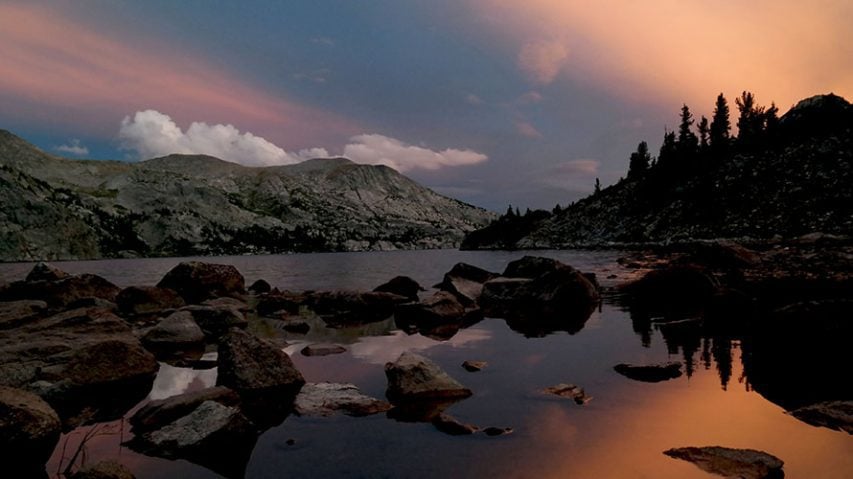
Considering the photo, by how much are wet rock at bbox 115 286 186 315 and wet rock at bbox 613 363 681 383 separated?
22.9 meters

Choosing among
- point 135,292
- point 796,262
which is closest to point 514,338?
point 135,292

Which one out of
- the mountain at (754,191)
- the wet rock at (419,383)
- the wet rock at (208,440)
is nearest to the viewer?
the wet rock at (208,440)

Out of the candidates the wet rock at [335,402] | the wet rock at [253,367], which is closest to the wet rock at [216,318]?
the wet rock at [253,367]

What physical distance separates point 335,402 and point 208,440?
8.56 ft

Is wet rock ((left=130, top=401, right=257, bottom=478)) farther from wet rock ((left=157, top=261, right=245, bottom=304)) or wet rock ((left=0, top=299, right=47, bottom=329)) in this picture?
wet rock ((left=157, top=261, right=245, bottom=304))

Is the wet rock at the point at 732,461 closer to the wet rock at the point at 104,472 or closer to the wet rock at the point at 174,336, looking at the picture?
the wet rock at the point at 104,472

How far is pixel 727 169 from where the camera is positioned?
108 m

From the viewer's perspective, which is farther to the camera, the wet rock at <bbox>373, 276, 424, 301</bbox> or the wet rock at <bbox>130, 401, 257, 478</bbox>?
the wet rock at <bbox>373, 276, 424, 301</bbox>

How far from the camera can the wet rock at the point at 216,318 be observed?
60.1 feet

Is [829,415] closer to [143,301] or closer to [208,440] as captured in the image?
[208,440]

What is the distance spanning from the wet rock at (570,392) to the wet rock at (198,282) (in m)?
24.3

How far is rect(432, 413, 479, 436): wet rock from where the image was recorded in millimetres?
7441

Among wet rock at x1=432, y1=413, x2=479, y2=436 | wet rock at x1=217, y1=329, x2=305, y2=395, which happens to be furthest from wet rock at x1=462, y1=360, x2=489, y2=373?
wet rock at x1=217, y1=329, x2=305, y2=395

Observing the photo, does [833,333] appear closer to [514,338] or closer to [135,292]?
[514,338]
